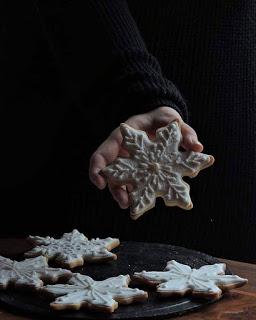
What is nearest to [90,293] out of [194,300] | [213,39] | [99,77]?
[194,300]

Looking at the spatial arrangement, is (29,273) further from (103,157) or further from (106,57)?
(106,57)

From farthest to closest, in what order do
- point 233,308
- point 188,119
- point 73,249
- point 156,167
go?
1. point 188,119
2. point 73,249
3. point 156,167
4. point 233,308

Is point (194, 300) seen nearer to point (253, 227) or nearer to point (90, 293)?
point (90, 293)

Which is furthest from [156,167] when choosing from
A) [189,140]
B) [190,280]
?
[190,280]

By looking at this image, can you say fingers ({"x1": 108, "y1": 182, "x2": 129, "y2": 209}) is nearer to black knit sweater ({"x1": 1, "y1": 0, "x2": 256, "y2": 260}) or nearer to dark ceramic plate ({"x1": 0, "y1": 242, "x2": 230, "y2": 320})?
dark ceramic plate ({"x1": 0, "y1": 242, "x2": 230, "y2": 320})

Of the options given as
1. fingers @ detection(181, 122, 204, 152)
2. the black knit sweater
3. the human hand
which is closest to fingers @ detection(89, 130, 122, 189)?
the human hand

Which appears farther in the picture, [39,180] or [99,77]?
[39,180]

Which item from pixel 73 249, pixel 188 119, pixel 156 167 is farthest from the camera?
pixel 188 119
